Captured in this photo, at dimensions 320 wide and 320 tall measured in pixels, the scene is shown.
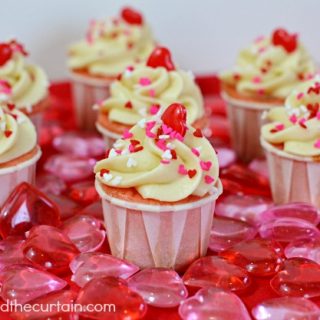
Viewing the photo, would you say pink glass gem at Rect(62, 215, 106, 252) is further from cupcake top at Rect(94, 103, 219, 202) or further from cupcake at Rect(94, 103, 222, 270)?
cupcake top at Rect(94, 103, 219, 202)

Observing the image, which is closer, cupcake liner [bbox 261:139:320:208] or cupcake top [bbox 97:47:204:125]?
cupcake liner [bbox 261:139:320:208]

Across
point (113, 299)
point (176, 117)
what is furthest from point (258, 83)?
point (113, 299)

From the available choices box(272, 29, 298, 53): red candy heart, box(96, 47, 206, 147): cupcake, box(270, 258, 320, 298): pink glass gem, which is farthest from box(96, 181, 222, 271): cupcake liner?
box(272, 29, 298, 53): red candy heart

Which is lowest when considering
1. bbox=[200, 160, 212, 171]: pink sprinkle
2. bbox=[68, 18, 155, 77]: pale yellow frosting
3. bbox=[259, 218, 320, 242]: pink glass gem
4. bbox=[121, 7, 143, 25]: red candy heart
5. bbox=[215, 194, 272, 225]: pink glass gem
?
bbox=[215, 194, 272, 225]: pink glass gem

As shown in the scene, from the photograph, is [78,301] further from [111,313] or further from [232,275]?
[232,275]

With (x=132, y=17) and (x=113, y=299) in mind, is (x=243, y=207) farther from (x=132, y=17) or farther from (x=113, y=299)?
(x=132, y=17)

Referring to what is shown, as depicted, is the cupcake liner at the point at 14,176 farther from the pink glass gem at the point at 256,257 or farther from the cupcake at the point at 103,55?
the cupcake at the point at 103,55

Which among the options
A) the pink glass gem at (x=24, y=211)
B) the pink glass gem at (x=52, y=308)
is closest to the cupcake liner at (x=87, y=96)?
the pink glass gem at (x=24, y=211)

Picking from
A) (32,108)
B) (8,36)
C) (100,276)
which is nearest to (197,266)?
(100,276)
